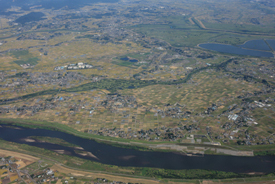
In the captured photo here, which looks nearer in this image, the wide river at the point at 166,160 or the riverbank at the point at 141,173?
the riverbank at the point at 141,173

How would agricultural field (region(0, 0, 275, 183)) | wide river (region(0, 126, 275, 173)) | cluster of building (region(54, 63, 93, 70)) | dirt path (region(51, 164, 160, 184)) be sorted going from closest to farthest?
dirt path (region(51, 164, 160, 184)), wide river (region(0, 126, 275, 173)), agricultural field (region(0, 0, 275, 183)), cluster of building (region(54, 63, 93, 70))

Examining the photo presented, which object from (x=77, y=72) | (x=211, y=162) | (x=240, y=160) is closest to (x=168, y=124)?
(x=211, y=162)

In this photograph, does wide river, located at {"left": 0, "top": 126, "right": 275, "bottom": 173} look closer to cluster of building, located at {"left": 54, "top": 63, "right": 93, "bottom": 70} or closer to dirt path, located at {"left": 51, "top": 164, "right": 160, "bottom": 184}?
dirt path, located at {"left": 51, "top": 164, "right": 160, "bottom": 184}

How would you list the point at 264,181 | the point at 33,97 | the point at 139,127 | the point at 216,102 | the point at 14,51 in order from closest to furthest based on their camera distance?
the point at 264,181, the point at 139,127, the point at 216,102, the point at 33,97, the point at 14,51

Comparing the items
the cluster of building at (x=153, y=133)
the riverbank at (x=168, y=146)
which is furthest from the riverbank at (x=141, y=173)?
the cluster of building at (x=153, y=133)

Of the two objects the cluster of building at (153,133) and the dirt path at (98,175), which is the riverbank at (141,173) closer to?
the dirt path at (98,175)

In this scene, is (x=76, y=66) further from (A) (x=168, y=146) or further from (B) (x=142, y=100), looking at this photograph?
(A) (x=168, y=146)

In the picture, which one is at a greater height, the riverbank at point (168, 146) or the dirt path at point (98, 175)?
the riverbank at point (168, 146)

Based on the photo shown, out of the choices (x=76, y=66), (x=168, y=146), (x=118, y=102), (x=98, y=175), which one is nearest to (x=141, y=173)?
(x=98, y=175)

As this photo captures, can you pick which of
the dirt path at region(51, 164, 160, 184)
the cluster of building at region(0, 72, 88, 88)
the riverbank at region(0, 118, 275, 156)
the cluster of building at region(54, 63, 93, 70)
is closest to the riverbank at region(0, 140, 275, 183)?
the dirt path at region(51, 164, 160, 184)

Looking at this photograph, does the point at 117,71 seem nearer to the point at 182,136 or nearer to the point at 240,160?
the point at 182,136

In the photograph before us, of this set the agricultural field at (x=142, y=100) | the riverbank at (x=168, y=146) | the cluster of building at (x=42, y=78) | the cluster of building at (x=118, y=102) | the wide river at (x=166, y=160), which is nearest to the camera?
the wide river at (x=166, y=160)
